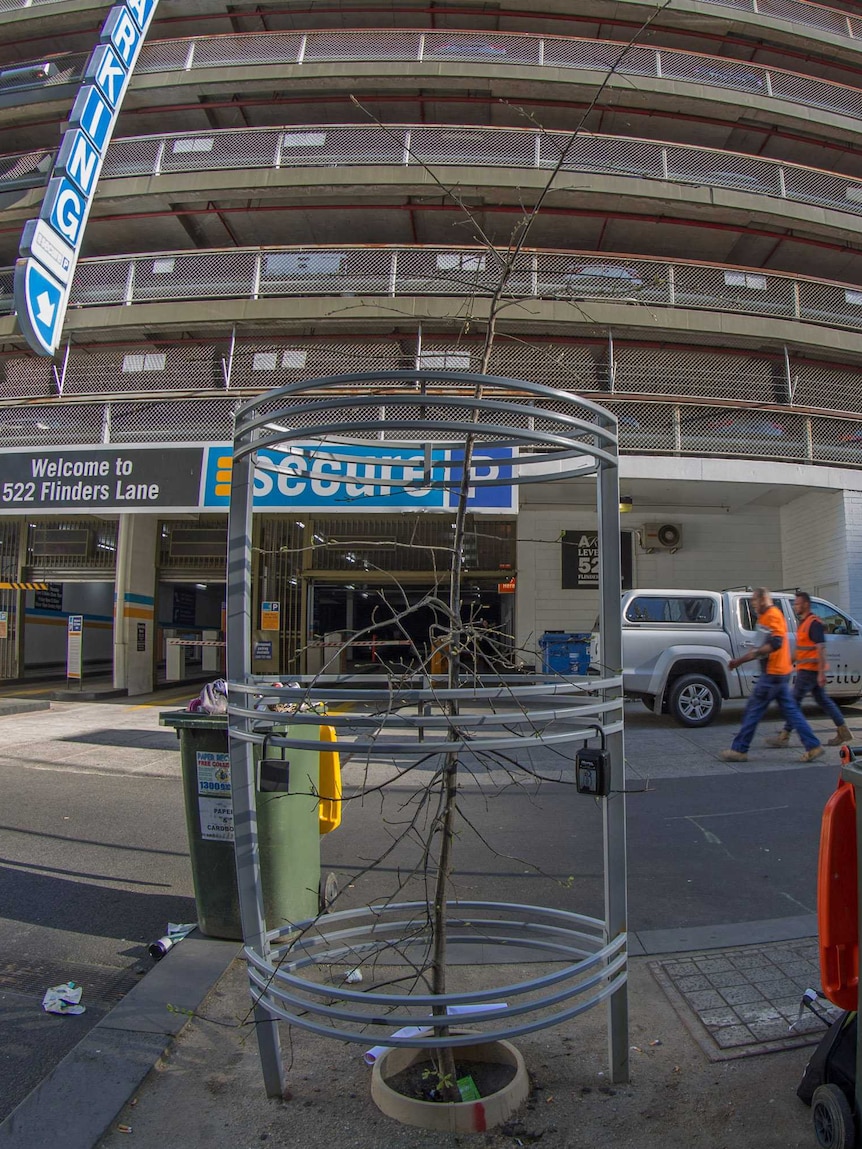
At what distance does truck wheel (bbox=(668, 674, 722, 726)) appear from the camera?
10398 millimetres

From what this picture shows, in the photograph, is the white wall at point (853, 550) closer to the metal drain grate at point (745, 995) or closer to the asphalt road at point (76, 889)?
the metal drain grate at point (745, 995)

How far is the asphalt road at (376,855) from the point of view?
3.84m

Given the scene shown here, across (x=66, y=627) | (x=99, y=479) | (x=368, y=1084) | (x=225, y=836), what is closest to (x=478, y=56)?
(x=99, y=479)

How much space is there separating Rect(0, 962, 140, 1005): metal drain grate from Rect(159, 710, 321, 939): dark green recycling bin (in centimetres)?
48

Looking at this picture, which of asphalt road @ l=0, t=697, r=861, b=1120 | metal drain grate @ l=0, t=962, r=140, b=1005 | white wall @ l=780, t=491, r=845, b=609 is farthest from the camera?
white wall @ l=780, t=491, r=845, b=609

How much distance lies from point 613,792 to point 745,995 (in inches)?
55.7

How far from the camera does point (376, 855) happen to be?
5.61m

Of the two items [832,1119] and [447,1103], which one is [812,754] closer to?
[832,1119]

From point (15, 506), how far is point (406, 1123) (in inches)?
593

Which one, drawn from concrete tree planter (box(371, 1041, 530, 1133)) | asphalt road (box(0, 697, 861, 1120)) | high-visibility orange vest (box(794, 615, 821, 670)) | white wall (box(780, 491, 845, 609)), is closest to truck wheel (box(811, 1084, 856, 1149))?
concrete tree planter (box(371, 1041, 530, 1133))

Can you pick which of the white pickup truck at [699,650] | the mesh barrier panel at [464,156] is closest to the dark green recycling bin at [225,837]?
the white pickup truck at [699,650]

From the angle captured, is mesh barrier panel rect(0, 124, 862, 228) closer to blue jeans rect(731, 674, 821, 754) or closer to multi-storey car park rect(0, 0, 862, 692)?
multi-storey car park rect(0, 0, 862, 692)

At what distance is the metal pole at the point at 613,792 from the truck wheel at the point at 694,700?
8112 millimetres

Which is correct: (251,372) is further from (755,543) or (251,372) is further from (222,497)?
(755,543)
